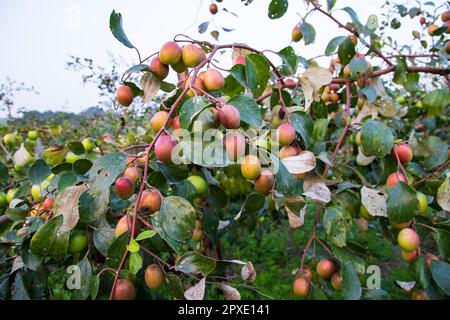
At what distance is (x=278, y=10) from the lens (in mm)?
993

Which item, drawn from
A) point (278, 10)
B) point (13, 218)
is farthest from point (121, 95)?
point (278, 10)

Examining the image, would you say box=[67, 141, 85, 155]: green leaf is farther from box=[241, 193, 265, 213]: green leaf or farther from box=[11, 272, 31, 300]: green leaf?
box=[241, 193, 265, 213]: green leaf

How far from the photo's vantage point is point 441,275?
75cm

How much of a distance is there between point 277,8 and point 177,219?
0.73 metres

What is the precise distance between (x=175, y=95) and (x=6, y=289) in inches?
22.3

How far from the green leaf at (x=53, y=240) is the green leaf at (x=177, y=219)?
18 cm

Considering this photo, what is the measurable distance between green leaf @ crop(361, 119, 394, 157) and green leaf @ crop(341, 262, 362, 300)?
253mm

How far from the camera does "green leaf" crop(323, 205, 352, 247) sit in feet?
2.41

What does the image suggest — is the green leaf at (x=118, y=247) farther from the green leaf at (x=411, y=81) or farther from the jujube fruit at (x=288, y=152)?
the green leaf at (x=411, y=81)

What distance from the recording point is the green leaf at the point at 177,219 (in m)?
0.54

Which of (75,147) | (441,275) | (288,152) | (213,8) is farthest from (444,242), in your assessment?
(213,8)

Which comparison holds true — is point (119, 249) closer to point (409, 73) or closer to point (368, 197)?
point (368, 197)

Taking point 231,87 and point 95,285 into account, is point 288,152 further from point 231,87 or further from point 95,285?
point 95,285

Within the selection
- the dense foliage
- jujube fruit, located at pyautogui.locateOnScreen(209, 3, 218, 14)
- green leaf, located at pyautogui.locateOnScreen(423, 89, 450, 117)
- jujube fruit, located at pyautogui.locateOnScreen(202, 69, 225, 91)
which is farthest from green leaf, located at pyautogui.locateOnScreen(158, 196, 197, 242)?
jujube fruit, located at pyautogui.locateOnScreen(209, 3, 218, 14)
